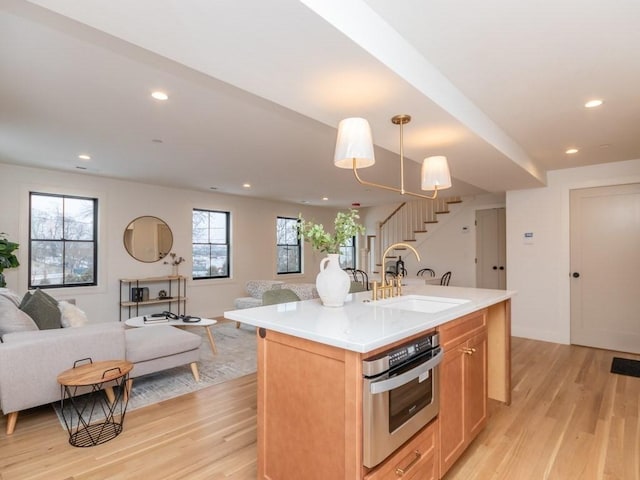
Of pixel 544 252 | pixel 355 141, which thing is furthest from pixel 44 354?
pixel 544 252

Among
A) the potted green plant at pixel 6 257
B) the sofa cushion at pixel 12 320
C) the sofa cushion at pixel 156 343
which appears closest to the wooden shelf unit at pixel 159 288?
the potted green plant at pixel 6 257

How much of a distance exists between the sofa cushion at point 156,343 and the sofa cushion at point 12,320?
0.72 m

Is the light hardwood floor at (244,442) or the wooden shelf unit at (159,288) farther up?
the wooden shelf unit at (159,288)

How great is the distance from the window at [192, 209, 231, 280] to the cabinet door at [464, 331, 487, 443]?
18.4ft

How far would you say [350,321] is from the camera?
5.70ft

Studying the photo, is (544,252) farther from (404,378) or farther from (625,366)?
(404,378)

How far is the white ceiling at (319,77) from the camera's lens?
1474 millimetres

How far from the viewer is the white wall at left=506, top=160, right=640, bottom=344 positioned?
15.9 ft

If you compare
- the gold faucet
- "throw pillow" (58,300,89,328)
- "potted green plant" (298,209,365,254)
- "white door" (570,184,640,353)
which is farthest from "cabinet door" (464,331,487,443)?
"white door" (570,184,640,353)

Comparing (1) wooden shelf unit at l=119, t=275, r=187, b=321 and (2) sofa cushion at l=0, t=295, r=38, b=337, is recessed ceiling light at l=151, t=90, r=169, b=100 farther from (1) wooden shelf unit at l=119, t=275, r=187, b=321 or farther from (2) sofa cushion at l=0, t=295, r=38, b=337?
(1) wooden shelf unit at l=119, t=275, r=187, b=321

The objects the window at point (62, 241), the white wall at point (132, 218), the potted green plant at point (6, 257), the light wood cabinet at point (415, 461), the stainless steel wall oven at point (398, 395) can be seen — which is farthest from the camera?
the window at point (62, 241)

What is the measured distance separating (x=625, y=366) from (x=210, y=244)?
6648 mm

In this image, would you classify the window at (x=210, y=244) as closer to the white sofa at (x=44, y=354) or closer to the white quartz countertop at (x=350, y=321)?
the white sofa at (x=44, y=354)

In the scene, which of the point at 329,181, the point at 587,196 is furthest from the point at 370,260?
the point at 587,196
